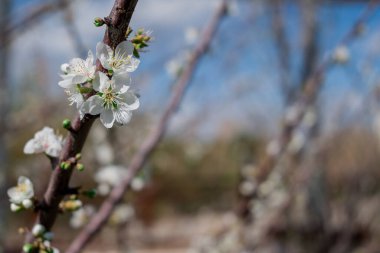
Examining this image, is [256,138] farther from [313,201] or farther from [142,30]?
[142,30]

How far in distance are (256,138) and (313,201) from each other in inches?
262

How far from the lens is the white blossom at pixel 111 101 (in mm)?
656

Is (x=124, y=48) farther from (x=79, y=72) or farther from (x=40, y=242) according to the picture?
(x=40, y=242)

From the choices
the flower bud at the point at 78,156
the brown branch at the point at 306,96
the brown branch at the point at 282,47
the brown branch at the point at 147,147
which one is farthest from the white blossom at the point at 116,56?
the brown branch at the point at 282,47

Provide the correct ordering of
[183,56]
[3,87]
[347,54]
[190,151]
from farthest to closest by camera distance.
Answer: [190,151] → [3,87] → [347,54] → [183,56]

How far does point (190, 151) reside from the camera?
450 inches

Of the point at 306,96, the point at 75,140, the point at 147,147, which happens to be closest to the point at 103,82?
A: the point at 75,140

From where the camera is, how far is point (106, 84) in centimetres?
66

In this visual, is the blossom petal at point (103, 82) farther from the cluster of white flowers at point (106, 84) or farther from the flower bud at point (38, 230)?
the flower bud at point (38, 230)

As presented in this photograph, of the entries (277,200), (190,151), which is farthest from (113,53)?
(190,151)

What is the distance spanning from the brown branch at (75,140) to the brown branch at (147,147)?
17 centimetres

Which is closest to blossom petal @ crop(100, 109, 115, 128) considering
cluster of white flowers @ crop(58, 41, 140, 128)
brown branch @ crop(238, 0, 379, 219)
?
cluster of white flowers @ crop(58, 41, 140, 128)

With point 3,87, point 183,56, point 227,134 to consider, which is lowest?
point 183,56

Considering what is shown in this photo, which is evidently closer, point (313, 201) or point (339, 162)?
point (313, 201)
